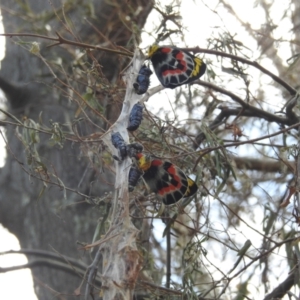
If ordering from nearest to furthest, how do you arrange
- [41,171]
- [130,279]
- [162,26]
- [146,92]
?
1. [130,279]
2. [146,92]
3. [41,171]
4. [162,26]

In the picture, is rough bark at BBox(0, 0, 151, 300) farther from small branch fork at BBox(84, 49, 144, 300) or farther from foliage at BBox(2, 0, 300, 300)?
small branch fork at BBox(84, 49, 144, 300)

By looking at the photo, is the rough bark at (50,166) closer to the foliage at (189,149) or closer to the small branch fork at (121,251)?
the foliage at (189,149)

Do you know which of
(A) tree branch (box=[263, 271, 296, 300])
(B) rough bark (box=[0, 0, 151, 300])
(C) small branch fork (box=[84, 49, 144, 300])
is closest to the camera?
(C) small branch fork (box=[84, 49, 144, 300])

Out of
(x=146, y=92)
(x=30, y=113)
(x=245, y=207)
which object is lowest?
(x=146, y=92)

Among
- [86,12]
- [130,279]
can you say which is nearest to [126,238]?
[130,279]

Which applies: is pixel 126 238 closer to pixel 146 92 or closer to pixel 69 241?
pixel 146 92

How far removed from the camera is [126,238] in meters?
1.14

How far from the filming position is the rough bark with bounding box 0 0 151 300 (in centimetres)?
254

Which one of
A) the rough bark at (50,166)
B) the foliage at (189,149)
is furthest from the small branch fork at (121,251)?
the rough bark at (50,166)

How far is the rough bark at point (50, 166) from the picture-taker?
254cm

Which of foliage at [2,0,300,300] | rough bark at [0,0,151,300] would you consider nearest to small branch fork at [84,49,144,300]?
foliage at [2,0,300,300]

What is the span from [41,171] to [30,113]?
41.3 inches

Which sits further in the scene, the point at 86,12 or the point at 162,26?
the point at 86,12

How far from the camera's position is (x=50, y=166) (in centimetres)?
259
